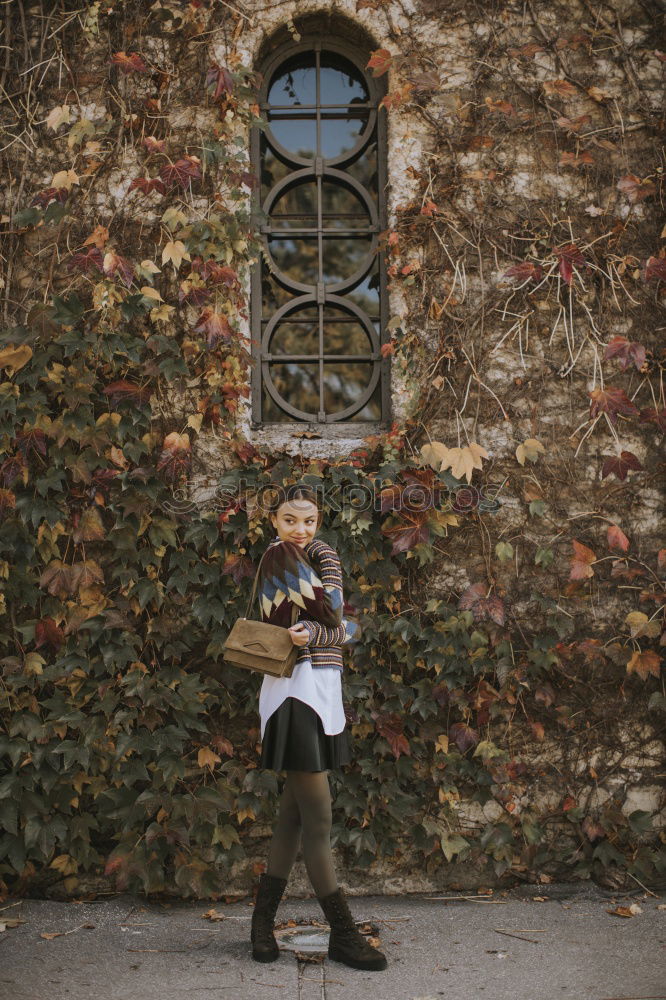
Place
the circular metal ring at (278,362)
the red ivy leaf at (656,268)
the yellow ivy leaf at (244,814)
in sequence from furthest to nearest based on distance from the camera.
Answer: the circular metal ring at (278,362) < the red ivy leaf at (656,268) < the yellow ivy leaf at (244,814)

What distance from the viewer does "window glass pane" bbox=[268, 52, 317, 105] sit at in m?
4.38

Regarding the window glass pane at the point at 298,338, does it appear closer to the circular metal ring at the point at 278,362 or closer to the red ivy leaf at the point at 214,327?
the circular metal ring at the point at 278,362

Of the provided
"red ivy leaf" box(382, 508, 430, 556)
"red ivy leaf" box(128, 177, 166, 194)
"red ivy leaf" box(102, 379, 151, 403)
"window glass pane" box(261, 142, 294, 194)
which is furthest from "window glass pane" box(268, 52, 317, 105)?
"red ivy leaf" box(382, 508, 430, 556)

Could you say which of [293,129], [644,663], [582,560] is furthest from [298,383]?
[644,663]

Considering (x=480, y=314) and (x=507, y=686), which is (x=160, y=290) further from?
(x=507, y=686)

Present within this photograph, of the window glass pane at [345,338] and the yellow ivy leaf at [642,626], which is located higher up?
the window glass pane at [345,338]

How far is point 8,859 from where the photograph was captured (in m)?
3.83

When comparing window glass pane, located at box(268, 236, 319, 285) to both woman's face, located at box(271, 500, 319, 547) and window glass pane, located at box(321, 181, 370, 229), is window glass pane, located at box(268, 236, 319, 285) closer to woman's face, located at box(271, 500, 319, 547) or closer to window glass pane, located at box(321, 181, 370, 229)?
window glass pane, located at box(321, 181, 370, 229)

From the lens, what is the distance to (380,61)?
13.1 ft

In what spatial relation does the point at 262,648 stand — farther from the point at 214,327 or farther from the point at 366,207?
the point at 366,207

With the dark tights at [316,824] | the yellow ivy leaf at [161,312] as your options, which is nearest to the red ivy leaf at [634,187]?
the yellow ivy leaf at [161,312]

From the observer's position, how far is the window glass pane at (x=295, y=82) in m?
4.38

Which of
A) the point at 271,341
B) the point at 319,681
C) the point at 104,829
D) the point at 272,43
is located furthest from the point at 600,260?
the point at 104,829

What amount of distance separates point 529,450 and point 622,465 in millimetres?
429
